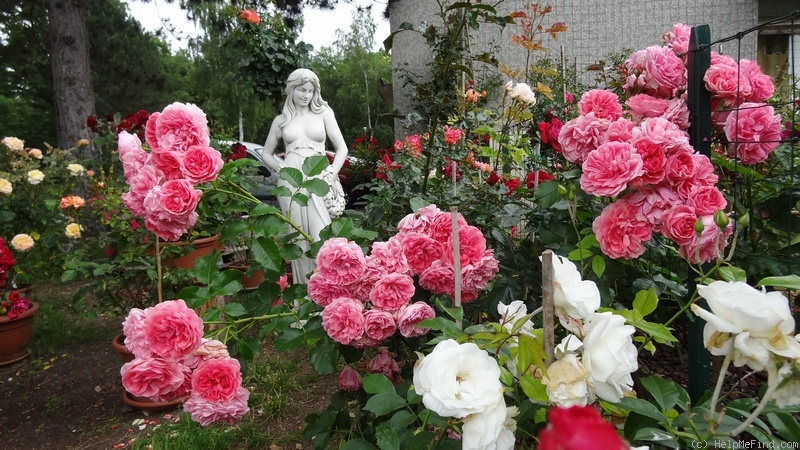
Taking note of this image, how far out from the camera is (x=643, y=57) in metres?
1.18

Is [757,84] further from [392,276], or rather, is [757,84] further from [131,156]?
[131,156]

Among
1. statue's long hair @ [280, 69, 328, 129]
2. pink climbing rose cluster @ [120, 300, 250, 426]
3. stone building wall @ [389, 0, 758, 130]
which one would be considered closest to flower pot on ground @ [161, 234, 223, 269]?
statue's long hair @ [280, 69, 328, 129]

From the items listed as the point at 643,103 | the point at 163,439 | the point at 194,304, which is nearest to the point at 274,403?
the point at 163,439

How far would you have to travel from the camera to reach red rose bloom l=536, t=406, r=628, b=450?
0.20 metres

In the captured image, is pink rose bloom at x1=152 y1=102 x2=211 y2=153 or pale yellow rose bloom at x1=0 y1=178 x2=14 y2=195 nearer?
pink rose bloom at x1=152 y1=102 x2=211 y2=153

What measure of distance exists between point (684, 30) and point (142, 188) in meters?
1.26

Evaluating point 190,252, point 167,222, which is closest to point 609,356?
point 167,222

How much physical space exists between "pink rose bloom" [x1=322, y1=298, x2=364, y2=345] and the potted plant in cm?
282

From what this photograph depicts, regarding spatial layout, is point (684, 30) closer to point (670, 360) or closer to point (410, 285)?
point (410, 285)

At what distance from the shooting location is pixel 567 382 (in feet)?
1.66

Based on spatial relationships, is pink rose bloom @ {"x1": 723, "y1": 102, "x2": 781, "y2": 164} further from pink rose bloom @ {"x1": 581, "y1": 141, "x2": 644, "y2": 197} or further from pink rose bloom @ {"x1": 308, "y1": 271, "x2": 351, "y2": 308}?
pink rose bloom @ {"x1": 308, "y1": 271, "x2": 351, "y2": 308}

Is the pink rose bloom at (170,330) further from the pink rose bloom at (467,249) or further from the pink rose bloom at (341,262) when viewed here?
the pink rose bloom at (467,249)

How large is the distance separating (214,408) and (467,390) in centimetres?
50

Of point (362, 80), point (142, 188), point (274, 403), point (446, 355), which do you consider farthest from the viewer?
point (362, 80)
